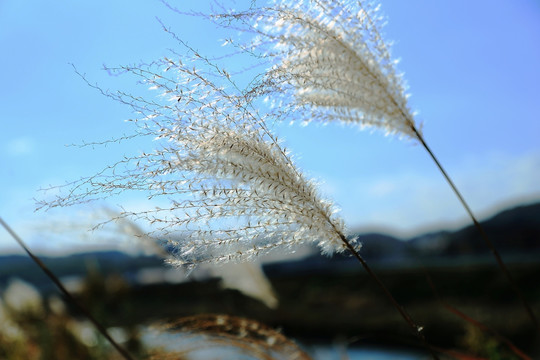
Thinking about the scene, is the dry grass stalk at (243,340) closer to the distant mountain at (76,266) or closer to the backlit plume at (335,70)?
the backlit plume at (335,70)

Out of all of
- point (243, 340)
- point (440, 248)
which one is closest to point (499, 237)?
point (440, 248)

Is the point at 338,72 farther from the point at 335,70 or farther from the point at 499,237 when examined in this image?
the point at 499,237

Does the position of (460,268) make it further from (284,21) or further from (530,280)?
(284,21)

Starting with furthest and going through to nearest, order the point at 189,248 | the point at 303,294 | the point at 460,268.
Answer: the point at 303,294, the point at 460,268, the point at 189,248

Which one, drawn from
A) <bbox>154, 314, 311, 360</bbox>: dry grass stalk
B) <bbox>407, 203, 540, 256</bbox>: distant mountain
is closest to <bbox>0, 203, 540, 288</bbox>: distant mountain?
<bbox>407, 203, 540, 256</bbox>: distant mountain

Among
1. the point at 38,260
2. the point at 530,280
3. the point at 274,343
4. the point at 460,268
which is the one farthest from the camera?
the point at 460,268

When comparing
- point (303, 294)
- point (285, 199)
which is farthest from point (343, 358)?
point (303, 294)

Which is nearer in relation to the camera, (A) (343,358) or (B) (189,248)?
(B) (189,248)

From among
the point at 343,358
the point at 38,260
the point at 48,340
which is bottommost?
the point at 343,358

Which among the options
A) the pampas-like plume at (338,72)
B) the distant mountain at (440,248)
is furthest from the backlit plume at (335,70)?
the distant mountain at (440,248)

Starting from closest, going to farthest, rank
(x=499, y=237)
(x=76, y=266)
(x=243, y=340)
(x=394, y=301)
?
(x=394, y=301)
(x=243, y=340)
(x=499, y=237)
(x=76, y=266)

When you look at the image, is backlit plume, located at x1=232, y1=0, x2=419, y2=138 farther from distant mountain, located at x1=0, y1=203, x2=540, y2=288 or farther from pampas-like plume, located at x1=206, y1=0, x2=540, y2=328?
distant mountain, located at x1=0, y1=203, x2=540, y2=288
